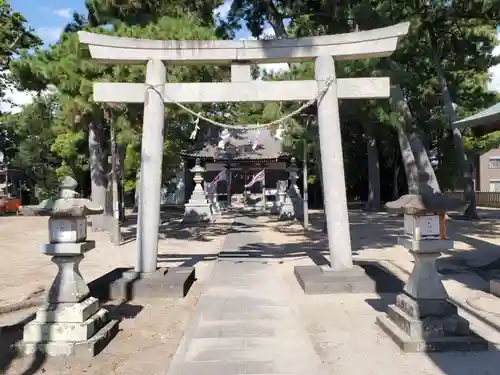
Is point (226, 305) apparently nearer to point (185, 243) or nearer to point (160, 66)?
point (160, 66)

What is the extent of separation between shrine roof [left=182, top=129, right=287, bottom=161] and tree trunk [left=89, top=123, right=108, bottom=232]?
44.3 ft

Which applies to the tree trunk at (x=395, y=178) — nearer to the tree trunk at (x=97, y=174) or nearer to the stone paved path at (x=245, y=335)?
the tree trunk at (x=97, y=174)

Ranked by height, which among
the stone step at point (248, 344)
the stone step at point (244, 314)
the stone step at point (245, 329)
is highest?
the stone step at point (244, 314)

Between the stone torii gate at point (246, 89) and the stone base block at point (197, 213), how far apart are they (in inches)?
561

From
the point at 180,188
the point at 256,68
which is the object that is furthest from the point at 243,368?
the point at 180,188

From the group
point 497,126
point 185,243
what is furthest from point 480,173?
point 497,126

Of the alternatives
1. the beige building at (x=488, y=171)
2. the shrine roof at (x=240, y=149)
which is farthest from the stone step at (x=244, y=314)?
the beige building at (x=488, y=171)

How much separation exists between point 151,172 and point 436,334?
189 inches

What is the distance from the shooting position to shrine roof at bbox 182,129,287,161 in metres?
32.3

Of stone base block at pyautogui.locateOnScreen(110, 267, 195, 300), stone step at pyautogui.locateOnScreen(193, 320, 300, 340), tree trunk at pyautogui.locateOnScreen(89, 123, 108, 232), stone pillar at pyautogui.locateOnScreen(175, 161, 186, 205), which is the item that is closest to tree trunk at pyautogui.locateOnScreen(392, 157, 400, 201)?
stone pillar at pyautogui.locateOnScreen(175, 161, 186, 205)

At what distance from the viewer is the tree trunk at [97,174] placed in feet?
56.2

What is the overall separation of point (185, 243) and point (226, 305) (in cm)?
798

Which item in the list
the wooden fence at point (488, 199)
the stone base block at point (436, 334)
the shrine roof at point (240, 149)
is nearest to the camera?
the stone base block at point (436, 334)

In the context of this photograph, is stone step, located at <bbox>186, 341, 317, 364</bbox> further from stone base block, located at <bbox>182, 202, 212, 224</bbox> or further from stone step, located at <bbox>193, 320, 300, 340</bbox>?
stone base block, located at <bbox>182, 202, 212, 224</bbox>
